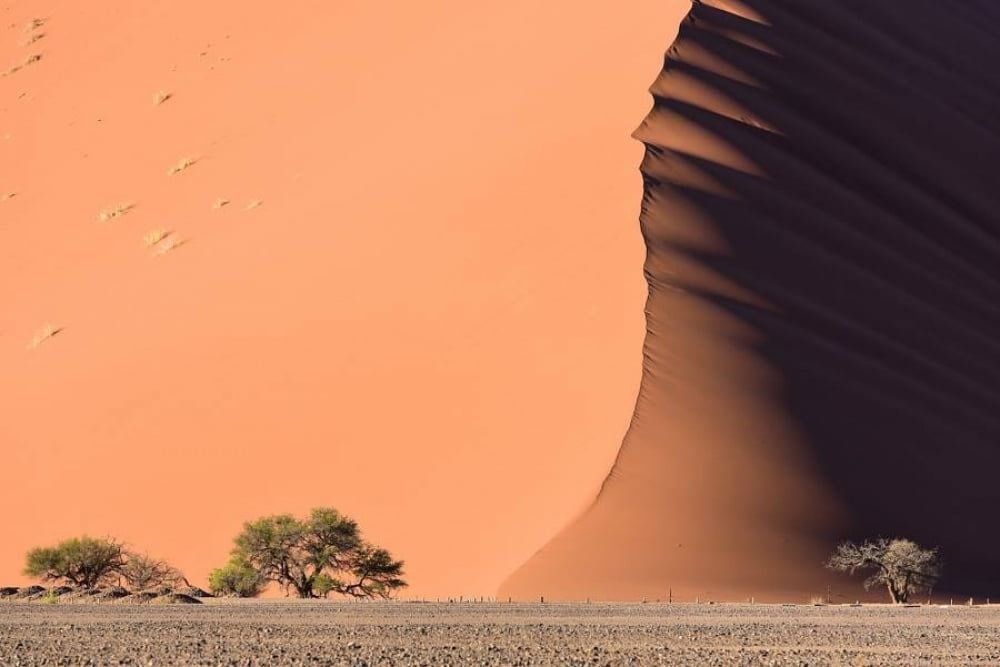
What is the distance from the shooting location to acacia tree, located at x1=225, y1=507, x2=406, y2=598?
92.3 feet

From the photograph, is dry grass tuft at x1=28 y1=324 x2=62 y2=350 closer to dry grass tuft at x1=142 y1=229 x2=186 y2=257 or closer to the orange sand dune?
the orange sand dune

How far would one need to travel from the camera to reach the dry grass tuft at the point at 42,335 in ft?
129

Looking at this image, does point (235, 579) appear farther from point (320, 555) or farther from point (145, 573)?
point (145, 573)

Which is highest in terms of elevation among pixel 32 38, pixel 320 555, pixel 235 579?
pixel 32 38

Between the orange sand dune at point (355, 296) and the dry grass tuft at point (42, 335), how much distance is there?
0.14 metres

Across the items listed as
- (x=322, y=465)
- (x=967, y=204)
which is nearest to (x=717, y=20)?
(x=967, y=204)

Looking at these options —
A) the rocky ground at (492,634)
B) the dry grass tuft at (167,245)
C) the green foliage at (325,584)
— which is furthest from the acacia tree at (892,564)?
the dry grass tuft at (167,245)

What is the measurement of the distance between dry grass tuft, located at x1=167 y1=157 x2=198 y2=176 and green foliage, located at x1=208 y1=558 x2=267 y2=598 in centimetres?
1886

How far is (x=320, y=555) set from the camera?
28391mm

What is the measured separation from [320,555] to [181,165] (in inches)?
775

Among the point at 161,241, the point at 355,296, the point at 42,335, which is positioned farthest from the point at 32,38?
the point at 355,296

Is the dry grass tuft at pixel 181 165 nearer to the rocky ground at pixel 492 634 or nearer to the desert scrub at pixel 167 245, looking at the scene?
the desert scrub at pixel 167 245

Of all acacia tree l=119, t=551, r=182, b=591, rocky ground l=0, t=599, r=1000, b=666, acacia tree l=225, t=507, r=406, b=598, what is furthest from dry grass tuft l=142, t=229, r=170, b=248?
rocky ground l=0, t=599, r=1000, b=666

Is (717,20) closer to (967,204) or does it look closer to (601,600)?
(967,204)
